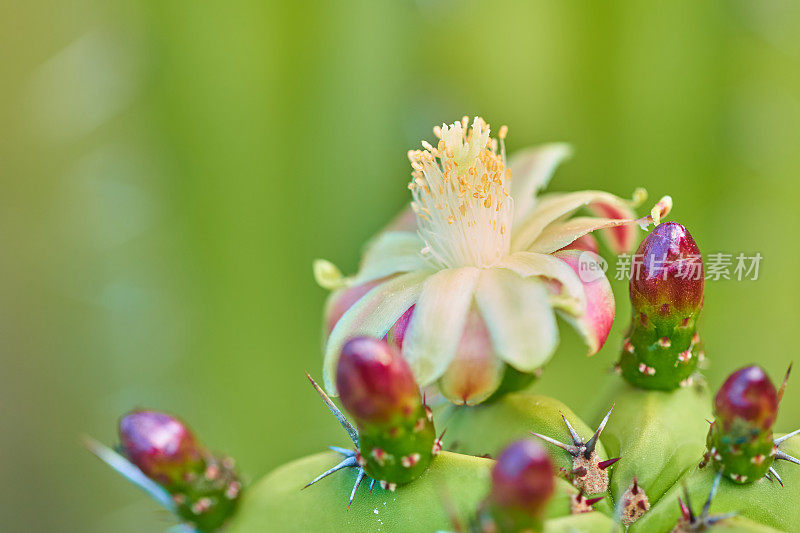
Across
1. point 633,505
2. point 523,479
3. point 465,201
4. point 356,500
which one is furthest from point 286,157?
point 523,479

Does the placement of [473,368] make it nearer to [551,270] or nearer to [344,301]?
[551,270]

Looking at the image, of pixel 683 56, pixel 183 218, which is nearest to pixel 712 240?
pixel 683 56

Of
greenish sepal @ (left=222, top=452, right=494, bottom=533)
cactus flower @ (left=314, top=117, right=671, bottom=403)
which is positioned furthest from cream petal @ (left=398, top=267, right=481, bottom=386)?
greenish sepal @ (left=222, top=452, right=494, bottom=533)

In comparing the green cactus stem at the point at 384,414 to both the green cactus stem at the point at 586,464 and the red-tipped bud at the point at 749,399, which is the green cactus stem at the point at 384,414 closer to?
the green cactus stem at the point at 586,464

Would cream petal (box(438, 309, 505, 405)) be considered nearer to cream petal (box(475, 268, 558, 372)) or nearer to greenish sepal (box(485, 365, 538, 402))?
cream petal (box(475, 268, 558, 372))

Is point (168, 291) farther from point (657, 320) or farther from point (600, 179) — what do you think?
point (657, 320)

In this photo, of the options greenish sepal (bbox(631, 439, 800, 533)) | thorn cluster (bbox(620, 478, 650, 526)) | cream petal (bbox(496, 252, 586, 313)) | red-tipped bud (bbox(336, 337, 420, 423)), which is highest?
cream petal (bbox(496, 252, 586, 313))

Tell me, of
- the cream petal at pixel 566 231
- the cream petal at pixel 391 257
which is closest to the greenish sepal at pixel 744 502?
the cream petal at pixel 566 231
